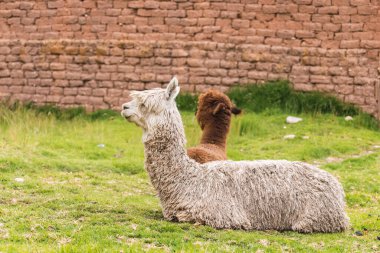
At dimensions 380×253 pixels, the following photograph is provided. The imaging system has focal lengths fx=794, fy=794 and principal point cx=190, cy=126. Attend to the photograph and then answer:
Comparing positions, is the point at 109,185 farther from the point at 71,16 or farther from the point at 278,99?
the point at 71,16

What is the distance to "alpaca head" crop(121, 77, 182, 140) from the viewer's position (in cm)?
729

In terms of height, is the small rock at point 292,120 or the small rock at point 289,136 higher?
the small rock at point 292,120

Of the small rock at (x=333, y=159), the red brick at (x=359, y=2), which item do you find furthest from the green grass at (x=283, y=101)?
the small rock at (x=333, y=159)

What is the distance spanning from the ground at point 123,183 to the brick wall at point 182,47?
1152 mm

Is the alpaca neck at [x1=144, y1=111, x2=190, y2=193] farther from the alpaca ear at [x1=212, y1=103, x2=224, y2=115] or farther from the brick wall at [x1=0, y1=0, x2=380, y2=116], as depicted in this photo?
the brick wall at [x1=0, y1=0, x2=380, y2=116]

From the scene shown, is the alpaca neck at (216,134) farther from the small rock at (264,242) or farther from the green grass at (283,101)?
the green grass at (283,101)

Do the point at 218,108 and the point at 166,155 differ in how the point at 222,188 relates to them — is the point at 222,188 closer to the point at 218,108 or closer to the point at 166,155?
the point at 166,155

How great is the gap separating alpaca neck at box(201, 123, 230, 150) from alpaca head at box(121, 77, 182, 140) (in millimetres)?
2224

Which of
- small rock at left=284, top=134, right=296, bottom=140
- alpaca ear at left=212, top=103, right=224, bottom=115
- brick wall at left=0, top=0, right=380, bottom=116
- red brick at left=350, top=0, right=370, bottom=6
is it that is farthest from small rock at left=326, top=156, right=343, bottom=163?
red brick at left=350, top=0, right=370, bottom=6

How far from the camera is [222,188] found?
7402 millimetres

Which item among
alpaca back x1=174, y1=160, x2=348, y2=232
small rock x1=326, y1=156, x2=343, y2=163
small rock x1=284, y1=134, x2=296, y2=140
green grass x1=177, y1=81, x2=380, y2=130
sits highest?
alpaca back x1=174, y1=160, x2=348, y2=232

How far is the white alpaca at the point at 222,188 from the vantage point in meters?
7.31

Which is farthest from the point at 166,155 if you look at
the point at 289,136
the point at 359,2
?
the point at 359,2

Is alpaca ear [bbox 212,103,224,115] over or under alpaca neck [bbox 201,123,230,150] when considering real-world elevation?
over
